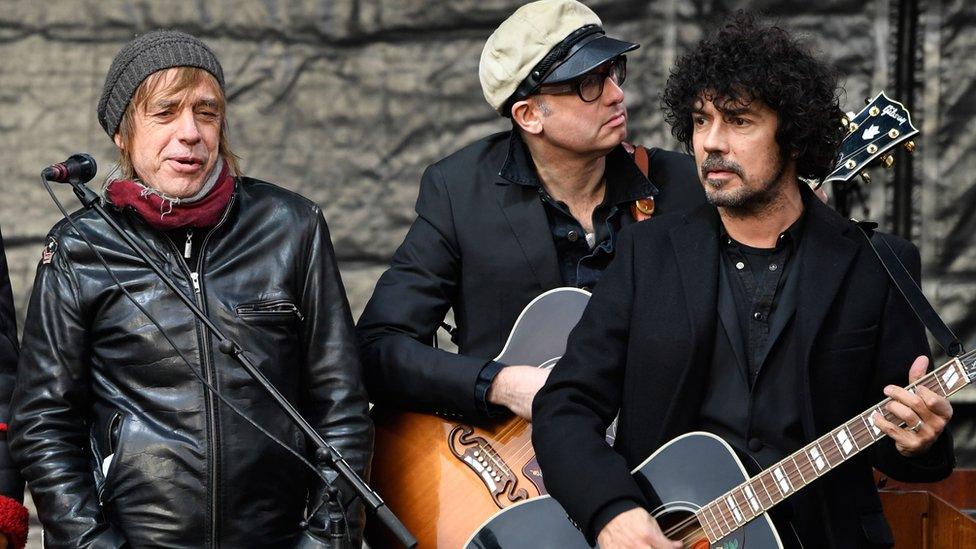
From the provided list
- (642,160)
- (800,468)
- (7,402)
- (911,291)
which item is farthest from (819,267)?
(7,402)

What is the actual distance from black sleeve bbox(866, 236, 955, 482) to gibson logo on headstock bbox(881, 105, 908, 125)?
865 mm

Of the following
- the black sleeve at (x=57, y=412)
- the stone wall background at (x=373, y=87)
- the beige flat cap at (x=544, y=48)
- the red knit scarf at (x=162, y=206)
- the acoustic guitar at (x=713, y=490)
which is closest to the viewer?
the acoustic guitar at (x=713, y=490)

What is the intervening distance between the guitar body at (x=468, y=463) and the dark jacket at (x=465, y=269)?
0.10 metres

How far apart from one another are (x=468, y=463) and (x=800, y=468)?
1.07m

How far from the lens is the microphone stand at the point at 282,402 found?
3348 mm

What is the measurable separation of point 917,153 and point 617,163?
169cm

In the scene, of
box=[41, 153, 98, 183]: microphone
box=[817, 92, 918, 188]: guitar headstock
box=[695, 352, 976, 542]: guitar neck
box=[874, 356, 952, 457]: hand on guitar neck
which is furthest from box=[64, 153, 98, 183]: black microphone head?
box=[817, 92, 918, 188]: guitar headstock

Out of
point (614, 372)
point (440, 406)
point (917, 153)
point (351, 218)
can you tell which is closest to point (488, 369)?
point (440, 406)

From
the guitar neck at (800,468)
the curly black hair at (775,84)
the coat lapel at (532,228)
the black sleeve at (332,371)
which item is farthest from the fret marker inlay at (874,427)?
the black sleeve at (332,371)

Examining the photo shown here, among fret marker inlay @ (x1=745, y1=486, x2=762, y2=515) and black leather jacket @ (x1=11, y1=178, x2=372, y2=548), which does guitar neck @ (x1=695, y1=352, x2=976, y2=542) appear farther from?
black leather jacket @ (x1=11, y1=178, x2=372, y2=548)

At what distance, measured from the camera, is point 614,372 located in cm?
373

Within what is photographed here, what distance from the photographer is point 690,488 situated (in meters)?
3.58

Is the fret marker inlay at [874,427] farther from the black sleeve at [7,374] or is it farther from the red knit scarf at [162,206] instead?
the black sleeve at [7,374]

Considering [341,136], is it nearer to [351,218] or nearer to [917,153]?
[351,218]
